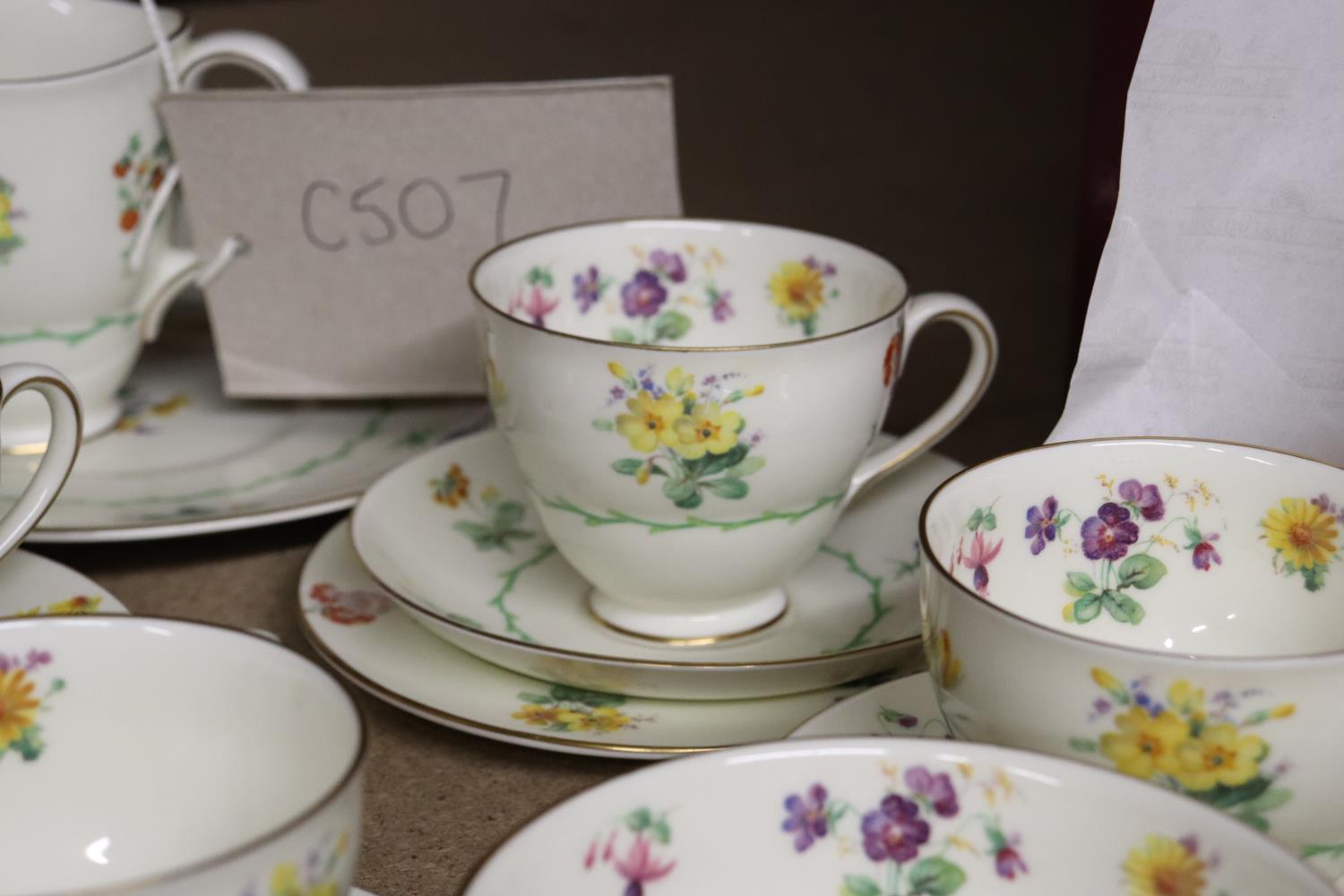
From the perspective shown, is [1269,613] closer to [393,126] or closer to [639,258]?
[639,258]

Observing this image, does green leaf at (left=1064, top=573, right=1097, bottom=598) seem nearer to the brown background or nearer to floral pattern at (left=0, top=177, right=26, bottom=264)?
the brown background

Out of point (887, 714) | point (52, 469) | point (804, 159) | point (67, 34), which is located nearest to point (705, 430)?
point (887, 714)

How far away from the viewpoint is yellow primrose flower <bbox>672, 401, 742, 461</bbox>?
49 cm

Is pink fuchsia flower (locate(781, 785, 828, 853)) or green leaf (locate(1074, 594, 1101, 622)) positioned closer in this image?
pink fuchsia flower (locate(781, 785, 828, 853))

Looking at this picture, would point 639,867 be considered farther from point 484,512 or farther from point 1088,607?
point 484,512

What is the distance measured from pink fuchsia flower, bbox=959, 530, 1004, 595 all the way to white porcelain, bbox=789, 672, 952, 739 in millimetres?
34

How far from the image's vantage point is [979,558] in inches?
17.8

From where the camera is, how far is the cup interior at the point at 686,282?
617 millimetres

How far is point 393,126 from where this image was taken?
0.66m

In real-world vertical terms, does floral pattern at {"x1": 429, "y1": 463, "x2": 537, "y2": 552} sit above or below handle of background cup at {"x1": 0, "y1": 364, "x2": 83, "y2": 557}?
below

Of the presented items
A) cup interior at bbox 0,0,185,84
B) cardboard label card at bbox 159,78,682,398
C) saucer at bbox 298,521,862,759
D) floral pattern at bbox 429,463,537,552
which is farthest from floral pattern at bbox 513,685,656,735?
cup interior at bbox 0,0,185,84

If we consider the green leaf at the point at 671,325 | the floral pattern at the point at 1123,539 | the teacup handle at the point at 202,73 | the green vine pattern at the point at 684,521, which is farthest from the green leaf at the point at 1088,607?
the teacup handle at the point at 202,73

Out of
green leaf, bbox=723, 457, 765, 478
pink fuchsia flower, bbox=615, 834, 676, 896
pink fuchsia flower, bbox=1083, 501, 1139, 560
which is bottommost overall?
pink fuchsia flower, bbox=1083, 501, 1139, 560

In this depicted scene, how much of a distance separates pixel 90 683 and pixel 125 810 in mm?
36
